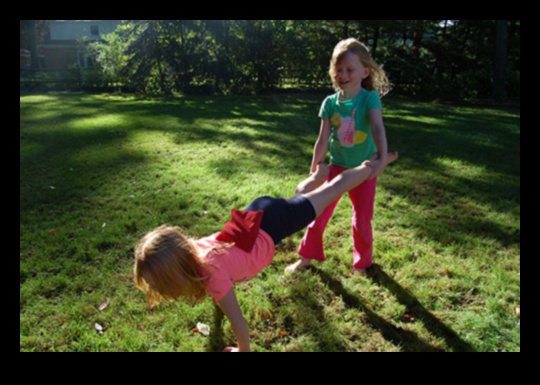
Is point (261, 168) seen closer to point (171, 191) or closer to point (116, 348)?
point (171, 191)

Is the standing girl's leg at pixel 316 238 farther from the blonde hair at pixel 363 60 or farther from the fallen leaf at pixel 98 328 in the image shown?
the fallen leaf at pixel 98 328

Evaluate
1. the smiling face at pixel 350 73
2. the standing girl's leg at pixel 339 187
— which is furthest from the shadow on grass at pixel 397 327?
the smiling face at pixel 350 73

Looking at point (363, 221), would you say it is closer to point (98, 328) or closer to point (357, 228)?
point (357, 228)

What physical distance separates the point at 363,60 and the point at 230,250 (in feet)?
5.53

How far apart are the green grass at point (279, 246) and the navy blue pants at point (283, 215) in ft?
1.98

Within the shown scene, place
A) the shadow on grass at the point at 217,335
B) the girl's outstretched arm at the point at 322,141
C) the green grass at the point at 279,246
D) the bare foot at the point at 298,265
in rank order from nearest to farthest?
the shadow on grass at the point at 217,335
the green grass at the point at 279,246
the girl's outstretched arm at the point at 322,141
the bare foot at the point at 298,265

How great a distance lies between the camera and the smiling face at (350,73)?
275cm

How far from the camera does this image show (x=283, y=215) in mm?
2578

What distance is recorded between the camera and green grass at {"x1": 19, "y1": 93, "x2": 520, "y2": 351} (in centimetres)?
252

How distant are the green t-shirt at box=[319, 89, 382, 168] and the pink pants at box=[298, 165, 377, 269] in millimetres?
125

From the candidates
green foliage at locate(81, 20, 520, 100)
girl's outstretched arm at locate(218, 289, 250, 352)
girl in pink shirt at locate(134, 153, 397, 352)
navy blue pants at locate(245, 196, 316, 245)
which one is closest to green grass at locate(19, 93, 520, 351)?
girl's outstretched arm at locate(218, 289, 250, 352)

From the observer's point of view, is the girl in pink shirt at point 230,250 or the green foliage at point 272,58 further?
the green foliage at point 272,58

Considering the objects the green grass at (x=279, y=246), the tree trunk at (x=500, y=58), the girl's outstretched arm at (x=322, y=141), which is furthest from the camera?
the tree trunk at (x=500, y=58)
